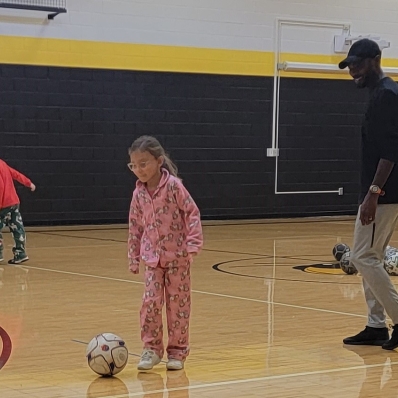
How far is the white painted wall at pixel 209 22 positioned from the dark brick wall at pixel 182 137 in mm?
609

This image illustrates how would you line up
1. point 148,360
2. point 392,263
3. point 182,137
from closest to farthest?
point 148,360, point 392,263, point 182,137

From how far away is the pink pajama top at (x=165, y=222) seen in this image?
5.59m

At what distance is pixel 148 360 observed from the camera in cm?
550

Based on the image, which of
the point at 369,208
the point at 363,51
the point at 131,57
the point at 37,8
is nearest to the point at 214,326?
the point at 369,208

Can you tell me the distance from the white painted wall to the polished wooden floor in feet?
14.6

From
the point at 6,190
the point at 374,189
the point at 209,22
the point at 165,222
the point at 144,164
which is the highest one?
the point at 209,22

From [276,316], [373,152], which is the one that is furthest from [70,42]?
[373,152]

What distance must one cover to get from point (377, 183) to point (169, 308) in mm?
1528

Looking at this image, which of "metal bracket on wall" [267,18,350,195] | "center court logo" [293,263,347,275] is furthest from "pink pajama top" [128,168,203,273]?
"metal bracket on wall" [267,18,350,195]

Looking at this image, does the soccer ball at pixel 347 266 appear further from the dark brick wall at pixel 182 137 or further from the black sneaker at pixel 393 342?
the dark brick wall at pixel 182 137

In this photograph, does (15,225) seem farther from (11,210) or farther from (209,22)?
(209,22)

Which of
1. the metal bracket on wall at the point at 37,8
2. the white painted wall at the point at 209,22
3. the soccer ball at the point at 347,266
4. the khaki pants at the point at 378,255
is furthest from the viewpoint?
the white painted wall at the point at 209,22

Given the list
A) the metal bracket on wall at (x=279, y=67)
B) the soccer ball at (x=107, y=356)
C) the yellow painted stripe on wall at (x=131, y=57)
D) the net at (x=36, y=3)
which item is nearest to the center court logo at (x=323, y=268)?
the soccer ball at (x=107, y=356)

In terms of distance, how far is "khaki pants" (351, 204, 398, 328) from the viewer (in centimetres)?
611
